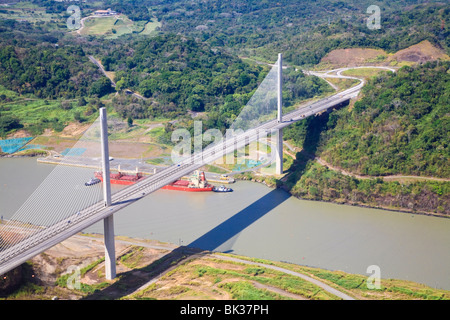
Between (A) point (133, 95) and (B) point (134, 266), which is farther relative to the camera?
(A) point (133, 95)

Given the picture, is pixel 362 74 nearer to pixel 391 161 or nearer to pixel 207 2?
pixel 391 161

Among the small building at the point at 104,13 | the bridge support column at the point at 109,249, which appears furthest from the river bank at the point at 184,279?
the small building at the point at 104,13

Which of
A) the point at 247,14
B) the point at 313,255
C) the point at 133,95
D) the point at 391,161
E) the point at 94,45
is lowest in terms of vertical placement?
the point at 313,255

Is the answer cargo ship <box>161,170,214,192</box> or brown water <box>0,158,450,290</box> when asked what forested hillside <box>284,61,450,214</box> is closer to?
brown water <box>0,158,450,290</box>

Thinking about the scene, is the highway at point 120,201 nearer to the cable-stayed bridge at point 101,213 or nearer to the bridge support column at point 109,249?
the cable-stayed bridge at point 101,213

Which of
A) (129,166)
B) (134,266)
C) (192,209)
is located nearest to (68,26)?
(129,166)

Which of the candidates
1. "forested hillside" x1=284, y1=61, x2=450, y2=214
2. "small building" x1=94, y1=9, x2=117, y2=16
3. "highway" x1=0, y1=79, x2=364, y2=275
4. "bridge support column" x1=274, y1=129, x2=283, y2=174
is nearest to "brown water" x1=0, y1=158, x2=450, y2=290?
"forested hillside" x1=284, y1=61, x2=450, y2=214

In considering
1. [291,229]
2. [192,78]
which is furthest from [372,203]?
[192,78]
